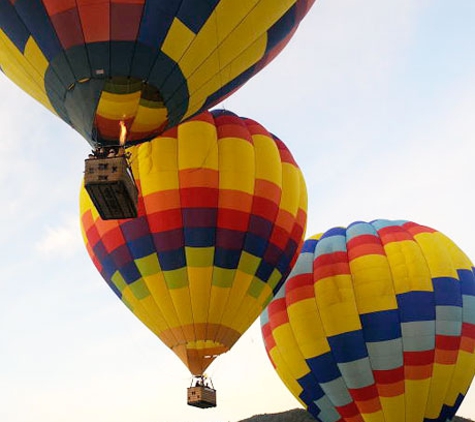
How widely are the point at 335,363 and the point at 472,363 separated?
127 inches

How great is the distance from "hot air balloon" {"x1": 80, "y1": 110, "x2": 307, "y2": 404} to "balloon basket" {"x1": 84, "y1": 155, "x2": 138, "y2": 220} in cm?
325

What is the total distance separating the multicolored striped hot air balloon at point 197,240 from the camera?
41.2ft

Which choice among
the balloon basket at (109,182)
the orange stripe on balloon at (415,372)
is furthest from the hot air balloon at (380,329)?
the balloon basket at (109,182)

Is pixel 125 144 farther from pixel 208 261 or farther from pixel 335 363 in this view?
pixel 335 363

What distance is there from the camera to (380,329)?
49.4ft

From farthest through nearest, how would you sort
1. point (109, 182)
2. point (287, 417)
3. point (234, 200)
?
point (287, 417), point (234, 200), point (109, 182)

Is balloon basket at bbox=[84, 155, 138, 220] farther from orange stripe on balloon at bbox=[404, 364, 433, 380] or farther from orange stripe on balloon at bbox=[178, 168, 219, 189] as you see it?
orange stripe on balloon at bbox=[404, 364, 433, 380]

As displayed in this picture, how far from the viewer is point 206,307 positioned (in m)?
12.6

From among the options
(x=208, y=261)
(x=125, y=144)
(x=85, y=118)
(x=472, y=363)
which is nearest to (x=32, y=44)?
(x=85, y=118)

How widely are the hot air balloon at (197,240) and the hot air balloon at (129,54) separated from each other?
2092mm

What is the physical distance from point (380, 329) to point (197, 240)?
5045 millimetres

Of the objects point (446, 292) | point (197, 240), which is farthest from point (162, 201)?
point (446, 292)

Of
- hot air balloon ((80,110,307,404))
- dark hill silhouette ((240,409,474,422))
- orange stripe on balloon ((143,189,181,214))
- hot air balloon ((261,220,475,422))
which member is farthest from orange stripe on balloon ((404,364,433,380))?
dark hill silhouette ((240,409,474,422))

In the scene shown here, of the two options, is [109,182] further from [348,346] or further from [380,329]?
[380,329]
